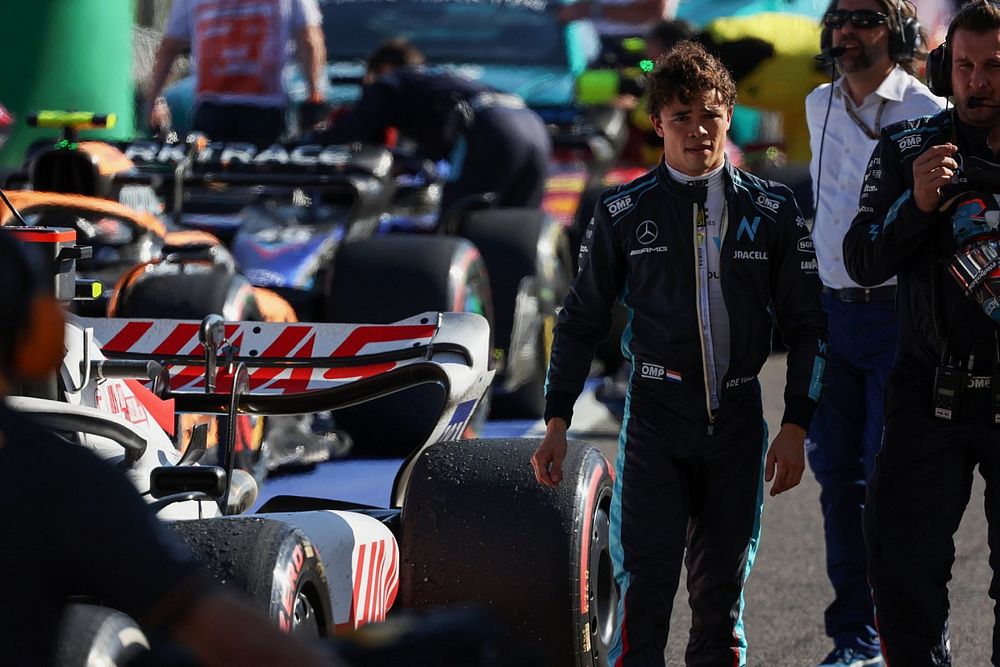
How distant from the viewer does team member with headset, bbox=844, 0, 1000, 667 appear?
3.25 metres

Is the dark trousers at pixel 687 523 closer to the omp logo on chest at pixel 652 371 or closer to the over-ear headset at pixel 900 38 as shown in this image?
the omp logo on chest at pixel 652 371

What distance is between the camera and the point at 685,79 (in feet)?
11.2

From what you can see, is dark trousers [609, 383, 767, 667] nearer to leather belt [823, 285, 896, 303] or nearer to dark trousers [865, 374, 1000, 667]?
dark trousers [865, 374, 1000, 667]

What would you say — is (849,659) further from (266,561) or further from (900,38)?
(266,561)

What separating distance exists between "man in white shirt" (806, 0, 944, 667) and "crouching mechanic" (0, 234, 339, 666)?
8.98ft

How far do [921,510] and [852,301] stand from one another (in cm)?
96

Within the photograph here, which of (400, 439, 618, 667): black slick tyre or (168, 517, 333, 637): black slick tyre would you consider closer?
(168, 517, 333, 637): black slick tyre

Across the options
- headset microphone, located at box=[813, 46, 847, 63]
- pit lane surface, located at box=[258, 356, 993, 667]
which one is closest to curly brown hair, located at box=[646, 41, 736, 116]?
headset microphone, located at box=[813, 46, 847, 63]

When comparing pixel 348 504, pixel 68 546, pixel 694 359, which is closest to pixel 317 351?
pixel 348 504

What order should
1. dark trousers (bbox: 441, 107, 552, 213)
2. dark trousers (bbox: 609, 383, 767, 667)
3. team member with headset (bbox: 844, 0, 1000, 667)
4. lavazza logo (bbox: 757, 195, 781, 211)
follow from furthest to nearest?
dark trousers (bbox: 441, 107, 552, 213)
lavazza logo (bbox: 757, 195, 781, 211)
dark trousers (bbox: 609, 383, 767, 667)
team member with headset (bbox: 844, 0, 1000, 667)

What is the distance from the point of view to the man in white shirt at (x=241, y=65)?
8625mm

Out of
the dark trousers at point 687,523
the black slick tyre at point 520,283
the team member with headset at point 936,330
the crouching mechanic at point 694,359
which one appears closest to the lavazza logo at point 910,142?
the team member with headset at point 936,330

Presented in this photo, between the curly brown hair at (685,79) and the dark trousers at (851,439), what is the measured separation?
2.92 feet

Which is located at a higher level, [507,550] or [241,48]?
[241,48]
